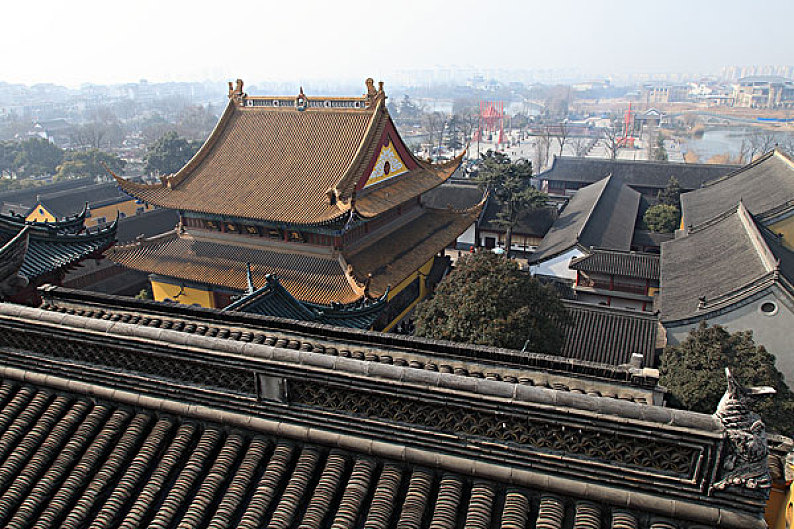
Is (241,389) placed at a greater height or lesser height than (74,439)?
greater

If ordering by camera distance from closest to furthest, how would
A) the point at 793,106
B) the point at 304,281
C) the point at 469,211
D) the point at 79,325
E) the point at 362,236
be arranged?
the point at 79,325 → the point at 304,281 → the point at 362,236 → the point at 469,211 → the point at 793,106

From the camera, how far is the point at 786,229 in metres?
25.2

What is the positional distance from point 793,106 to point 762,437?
19428 centimetres

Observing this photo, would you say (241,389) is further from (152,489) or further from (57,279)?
(57,279)

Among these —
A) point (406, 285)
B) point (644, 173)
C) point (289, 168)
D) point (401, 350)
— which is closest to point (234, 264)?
point (289, 168)

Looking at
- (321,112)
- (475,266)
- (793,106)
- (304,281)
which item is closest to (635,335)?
(475,266)

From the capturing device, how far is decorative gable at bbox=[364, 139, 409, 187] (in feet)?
70.0

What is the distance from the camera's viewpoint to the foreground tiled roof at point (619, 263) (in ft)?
84.8

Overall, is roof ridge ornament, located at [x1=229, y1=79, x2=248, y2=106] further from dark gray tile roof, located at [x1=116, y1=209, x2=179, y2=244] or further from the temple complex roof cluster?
the temple complex roof cluster

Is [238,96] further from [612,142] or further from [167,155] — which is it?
[612,142]

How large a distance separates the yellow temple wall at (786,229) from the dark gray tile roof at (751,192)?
3.36m

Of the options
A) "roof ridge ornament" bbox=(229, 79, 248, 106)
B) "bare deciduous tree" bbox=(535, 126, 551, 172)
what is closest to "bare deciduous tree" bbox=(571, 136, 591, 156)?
"bare deciduous tree" bbox=(535, 126, 551, 172)

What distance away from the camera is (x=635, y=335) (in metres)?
19.3

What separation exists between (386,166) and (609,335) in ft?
35.9
